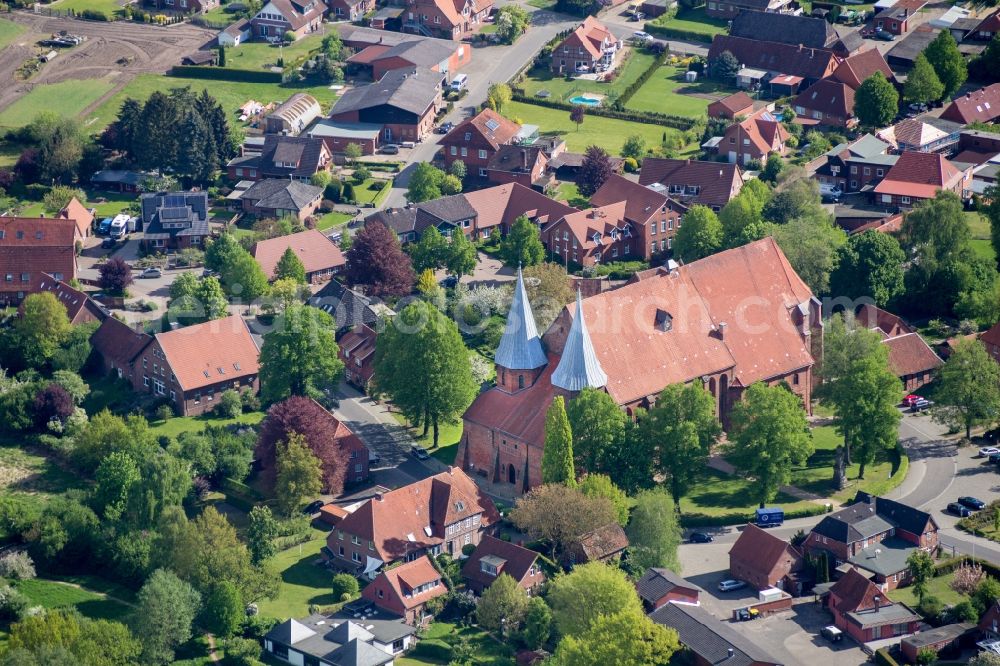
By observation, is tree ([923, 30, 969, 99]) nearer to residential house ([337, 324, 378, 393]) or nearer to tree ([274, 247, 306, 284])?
tree ([274, 247, 306, 284])

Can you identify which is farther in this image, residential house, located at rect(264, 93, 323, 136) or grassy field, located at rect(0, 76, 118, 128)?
grassy field, located at rect(0, 76, 118, 128)

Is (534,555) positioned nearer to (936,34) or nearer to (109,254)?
(109,254)

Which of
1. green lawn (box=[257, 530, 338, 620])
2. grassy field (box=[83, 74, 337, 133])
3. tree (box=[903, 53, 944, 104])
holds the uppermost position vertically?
tree (box=[903, 53, 944, 104])

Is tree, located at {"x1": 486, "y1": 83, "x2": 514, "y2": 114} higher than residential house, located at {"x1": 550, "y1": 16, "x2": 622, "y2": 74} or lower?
lower

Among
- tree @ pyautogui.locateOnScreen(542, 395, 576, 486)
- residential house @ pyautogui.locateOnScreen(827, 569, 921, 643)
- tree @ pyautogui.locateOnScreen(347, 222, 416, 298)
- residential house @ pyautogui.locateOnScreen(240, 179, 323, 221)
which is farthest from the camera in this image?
residential house @ pyautogui.locateOnScreen(240, 179, 323, 221)

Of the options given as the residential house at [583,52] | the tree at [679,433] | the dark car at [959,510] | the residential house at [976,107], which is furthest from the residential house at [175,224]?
the residential house at [976,107]

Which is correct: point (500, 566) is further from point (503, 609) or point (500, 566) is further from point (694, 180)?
point (694, 180)

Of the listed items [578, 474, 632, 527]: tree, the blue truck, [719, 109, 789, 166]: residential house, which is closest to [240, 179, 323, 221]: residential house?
[719, 109, 789, 166]: residential house
